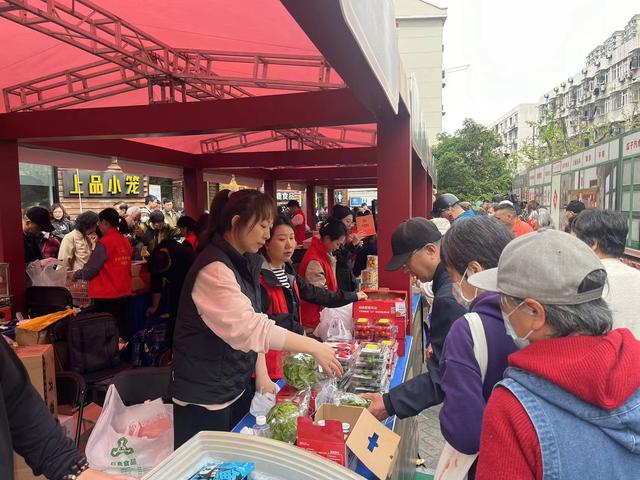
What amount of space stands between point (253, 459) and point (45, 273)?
486 centimetres

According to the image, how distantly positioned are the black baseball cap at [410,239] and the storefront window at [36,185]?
59.6 ft

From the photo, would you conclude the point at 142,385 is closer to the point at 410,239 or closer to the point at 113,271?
the point at 410,239

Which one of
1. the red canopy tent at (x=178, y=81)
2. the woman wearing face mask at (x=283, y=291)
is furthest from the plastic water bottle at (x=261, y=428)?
the red canopy tent at (x=178, y=81)

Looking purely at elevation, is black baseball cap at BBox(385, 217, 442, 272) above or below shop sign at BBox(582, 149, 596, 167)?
below

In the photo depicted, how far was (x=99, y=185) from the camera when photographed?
A: 20203 millimetres

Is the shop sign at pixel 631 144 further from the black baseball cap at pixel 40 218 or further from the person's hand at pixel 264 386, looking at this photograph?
the black baseball cap at pixel 40 218

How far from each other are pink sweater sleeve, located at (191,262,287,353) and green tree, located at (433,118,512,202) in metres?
34.4

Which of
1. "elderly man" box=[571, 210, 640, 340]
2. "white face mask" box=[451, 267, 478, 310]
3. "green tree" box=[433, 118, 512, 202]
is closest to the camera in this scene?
"white face mask" box=[451, 267, 478, 310]

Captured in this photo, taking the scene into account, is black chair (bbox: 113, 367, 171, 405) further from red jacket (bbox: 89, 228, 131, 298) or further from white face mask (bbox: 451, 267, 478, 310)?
red jacket (bbox: 89, 228, 131, 298)

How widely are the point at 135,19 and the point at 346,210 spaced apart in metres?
4.29

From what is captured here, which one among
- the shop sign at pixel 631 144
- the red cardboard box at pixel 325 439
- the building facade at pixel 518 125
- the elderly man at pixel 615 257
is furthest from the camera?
the building facade at pixel 518 125

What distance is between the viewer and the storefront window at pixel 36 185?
17.1 metres

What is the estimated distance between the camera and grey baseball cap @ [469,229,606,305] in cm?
101

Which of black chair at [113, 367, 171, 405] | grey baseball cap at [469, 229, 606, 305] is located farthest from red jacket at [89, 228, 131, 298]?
grey baseball cap at [469, 229, 606, 305]
